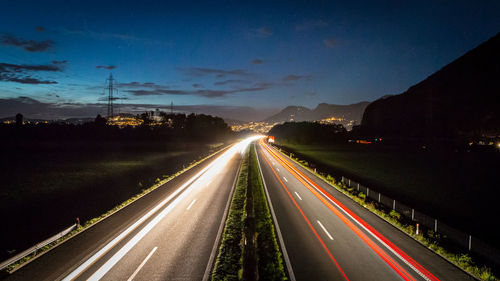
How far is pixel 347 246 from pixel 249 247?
599 centimetres

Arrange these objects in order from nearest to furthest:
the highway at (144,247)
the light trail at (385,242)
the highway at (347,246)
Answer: the highway at (144,247)
the highway at (347,246)
the light trail at (385,242)

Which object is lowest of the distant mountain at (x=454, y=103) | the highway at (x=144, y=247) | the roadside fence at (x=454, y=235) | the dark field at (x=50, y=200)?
the dark field at (x=50, y=200)

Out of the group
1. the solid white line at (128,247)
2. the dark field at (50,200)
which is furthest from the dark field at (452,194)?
the dark field at (50,200)

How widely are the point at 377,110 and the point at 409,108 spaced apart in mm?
28502

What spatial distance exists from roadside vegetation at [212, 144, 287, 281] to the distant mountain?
151158mm

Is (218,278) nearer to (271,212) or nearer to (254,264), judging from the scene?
(254,264)

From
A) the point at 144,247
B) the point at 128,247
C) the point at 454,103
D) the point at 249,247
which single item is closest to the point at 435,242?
the point at 249,247

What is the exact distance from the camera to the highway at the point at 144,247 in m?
10.6

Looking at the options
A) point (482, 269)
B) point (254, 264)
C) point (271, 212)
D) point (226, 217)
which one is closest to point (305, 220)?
point (271, 212)

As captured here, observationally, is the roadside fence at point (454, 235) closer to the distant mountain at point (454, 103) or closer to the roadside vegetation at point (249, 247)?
the roadside vegetation at point (249, 247)

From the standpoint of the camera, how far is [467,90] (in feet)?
461

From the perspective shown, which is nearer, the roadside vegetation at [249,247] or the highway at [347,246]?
the roadside vegetation at [249,247]

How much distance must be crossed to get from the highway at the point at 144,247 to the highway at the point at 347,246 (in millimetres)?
4933

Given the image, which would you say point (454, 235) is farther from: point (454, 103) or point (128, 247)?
point (454, 103)
